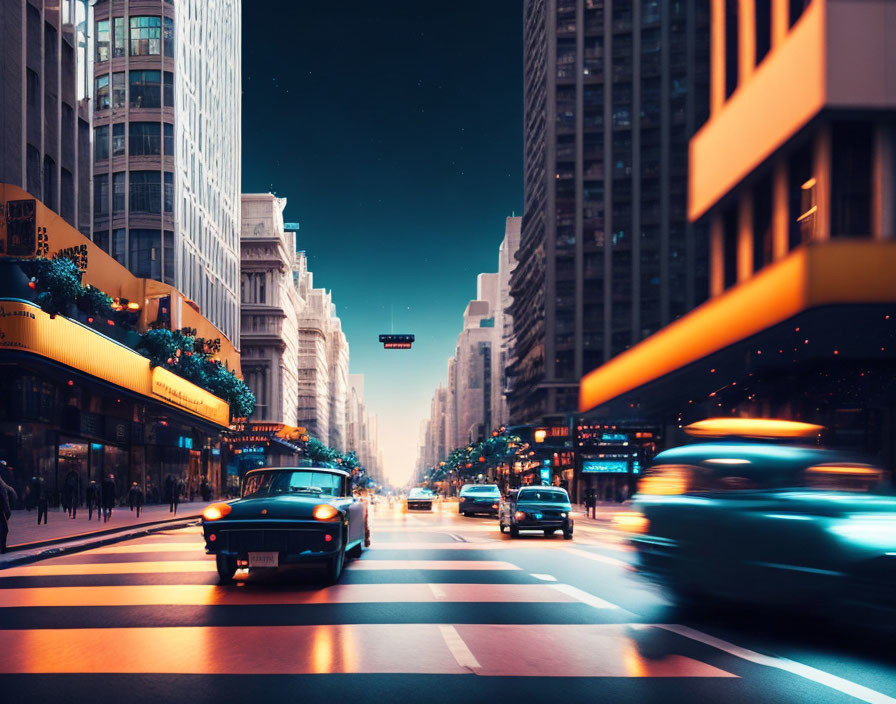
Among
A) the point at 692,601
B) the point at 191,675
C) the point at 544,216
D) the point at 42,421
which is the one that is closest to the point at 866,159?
the point at 692,601

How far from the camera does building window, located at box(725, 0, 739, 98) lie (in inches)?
1277

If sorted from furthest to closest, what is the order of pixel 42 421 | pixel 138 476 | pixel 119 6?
1. pixel 119 6
2. pixel 138 476
3. pixel 42 421

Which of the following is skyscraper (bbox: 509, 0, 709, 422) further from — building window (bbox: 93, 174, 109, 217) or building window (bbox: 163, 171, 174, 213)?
building window (bbox: 93, 174, 109, 217)

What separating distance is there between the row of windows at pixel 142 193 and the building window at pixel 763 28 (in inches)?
1814

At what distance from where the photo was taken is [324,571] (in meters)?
12.7

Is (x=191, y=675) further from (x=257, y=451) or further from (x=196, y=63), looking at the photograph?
(x=196, y=63)

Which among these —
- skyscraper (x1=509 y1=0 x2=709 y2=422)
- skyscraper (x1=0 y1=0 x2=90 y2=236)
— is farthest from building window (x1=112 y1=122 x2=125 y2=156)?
skyscraper (x1=509 y1=0 x2=709 y2=422)

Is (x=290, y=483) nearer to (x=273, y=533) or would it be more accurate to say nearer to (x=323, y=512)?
(x=323, y=512)

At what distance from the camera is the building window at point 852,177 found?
24.2 metres

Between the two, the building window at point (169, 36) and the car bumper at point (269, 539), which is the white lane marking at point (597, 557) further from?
the building window at point (169, 36)

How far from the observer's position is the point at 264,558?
1155 centimetres

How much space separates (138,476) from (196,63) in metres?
39.4

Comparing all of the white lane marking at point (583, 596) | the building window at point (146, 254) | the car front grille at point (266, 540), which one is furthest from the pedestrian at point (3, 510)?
the building window at point (146, 254)

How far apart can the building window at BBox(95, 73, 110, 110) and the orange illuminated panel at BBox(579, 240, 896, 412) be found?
52.3 metres
